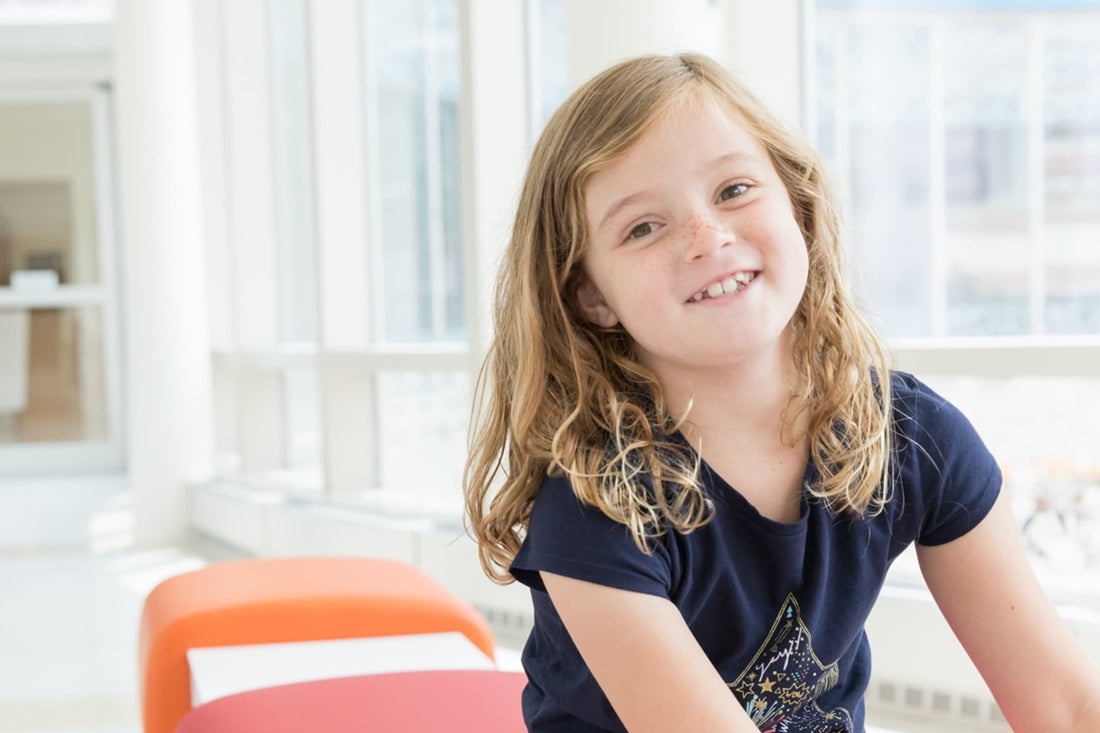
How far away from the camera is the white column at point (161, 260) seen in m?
5.98

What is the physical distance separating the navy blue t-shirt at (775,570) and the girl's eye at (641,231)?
10.0 inches

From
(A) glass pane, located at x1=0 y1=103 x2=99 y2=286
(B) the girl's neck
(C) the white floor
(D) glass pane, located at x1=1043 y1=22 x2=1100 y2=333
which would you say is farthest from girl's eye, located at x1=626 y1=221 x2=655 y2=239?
(A) glass pane, located at x1=0 y1=103 x2=99 y2=286

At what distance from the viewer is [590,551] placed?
120 cm

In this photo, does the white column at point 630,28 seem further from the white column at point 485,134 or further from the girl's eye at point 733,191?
the girl's eye at point 733,191

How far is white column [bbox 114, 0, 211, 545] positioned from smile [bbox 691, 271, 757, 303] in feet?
16.9

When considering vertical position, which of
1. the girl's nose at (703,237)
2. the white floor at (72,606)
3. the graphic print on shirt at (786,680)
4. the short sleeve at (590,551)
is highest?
the girl's nose at (703,237)

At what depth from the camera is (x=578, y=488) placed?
3.99 feet

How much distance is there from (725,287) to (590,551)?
0.99ft

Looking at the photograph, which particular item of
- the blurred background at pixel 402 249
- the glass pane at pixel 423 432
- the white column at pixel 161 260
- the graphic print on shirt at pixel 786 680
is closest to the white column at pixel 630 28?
the blurred background at pixel 402 249

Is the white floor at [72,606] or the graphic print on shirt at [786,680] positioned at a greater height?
the graphic print on shirt at [786,680]

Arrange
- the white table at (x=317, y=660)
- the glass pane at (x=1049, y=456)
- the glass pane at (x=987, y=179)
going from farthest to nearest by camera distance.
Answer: the glass pane at (x=987, y=179), the glass pane at (x=1049, y=456), the white table at (x=317, y=660)

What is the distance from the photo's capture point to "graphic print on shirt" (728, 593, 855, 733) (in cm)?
128

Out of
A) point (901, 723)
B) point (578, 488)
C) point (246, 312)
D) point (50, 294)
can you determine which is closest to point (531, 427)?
point (578, 488)

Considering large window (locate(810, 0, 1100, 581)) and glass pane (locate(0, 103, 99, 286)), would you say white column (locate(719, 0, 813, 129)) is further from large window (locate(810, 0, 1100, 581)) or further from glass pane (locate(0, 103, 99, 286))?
glass pane (locate(0, 103, 99, 286))
